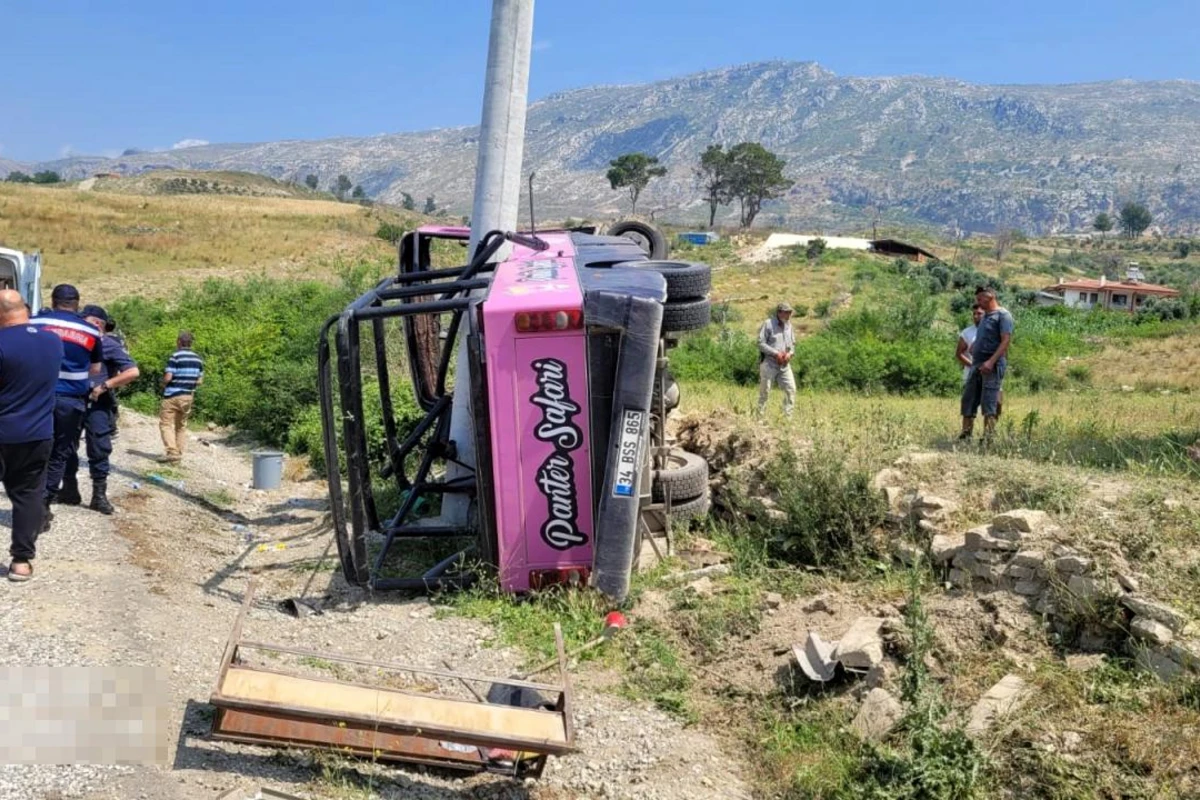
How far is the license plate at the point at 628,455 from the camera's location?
6371 mm

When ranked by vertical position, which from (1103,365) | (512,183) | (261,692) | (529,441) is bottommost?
(1103,365)

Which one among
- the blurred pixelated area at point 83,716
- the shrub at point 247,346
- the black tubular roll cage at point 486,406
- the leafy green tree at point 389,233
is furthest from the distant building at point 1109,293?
the blurred pixelated area at point 83,716

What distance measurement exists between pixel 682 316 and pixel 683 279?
290mm

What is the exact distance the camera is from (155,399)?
16.8m

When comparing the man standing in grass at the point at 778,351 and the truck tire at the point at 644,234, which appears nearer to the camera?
the truck tire at the point at 644,234

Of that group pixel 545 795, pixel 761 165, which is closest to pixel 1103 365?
pixel 545 795

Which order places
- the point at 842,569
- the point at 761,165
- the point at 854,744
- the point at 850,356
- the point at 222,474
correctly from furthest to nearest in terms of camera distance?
the point at 761,165
the point at 850,356
the point at 222,474
the point at 842,569
the point at 854,744

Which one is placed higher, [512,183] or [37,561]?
[512,183]

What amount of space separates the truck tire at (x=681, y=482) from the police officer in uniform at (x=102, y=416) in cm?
467

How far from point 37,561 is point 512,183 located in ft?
15.7

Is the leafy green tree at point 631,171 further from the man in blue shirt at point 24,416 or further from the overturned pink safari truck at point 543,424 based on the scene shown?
the man in blue shirt at point 24,416

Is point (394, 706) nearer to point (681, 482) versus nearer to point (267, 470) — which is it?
point (681, 482)

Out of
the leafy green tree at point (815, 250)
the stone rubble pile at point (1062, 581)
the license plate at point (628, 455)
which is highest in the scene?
the license plate at point (628, 455)

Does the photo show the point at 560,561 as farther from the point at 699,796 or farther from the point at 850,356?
the point at 850,356
